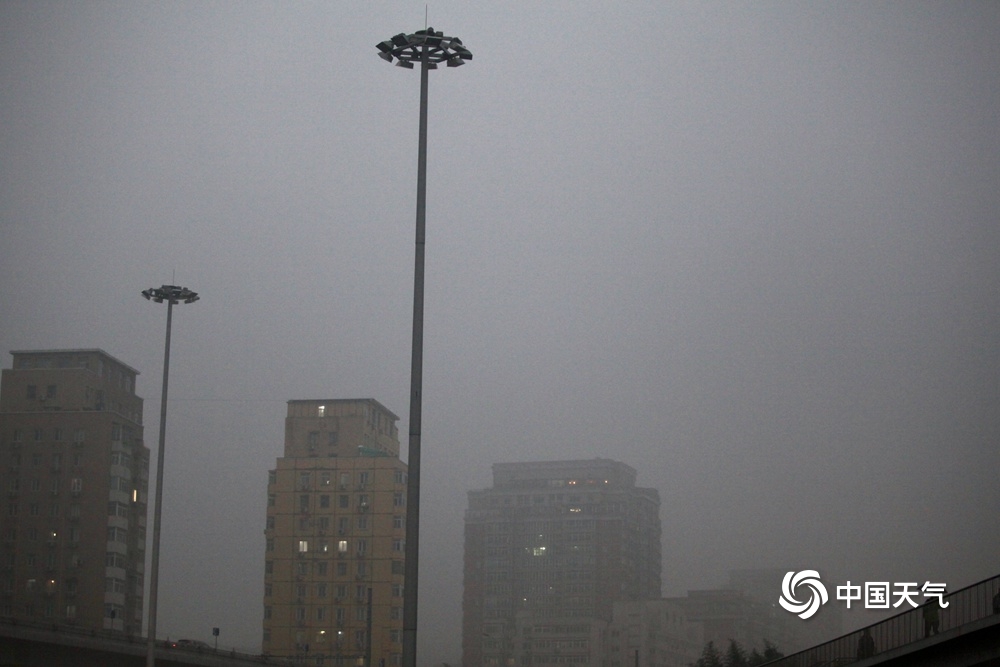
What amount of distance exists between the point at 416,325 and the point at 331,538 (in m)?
72.0

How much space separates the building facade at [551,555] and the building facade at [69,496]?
3494cm

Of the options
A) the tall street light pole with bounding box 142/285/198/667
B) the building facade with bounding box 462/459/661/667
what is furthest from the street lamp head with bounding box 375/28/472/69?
the building facade with bounding box 462/459/661/667

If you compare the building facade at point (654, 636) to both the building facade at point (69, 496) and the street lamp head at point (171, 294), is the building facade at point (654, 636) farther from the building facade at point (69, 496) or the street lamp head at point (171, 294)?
the street lamp head at point (171, 294)

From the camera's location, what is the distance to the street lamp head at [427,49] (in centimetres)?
2131

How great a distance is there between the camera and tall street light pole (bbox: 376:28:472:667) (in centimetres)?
1905

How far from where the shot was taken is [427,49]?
70.8ft

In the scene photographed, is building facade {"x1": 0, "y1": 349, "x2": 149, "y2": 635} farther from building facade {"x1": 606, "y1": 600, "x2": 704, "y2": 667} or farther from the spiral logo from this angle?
the spiral logo

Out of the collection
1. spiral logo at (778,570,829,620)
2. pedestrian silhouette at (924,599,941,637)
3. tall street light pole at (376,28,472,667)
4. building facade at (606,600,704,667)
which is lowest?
building facade at (606,600,704,667)

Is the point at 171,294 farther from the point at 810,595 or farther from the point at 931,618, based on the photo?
the point at 810,595

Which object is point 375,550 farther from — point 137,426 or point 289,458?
point 137,426

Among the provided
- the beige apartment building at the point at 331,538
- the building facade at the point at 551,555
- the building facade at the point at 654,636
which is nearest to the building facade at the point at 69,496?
the beige apartment building at the point at 331,538

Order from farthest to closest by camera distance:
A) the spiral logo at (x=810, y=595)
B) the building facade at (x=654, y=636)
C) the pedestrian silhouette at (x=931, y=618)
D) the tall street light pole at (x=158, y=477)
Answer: the building facade at (x=654, y=636) < the spiral logo at (x=810, y=595) < the tall street light pole at (x=158, y=477) < the pedestrian silhouette at (x=931, y=618)

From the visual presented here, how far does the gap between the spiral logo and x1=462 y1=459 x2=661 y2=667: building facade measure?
3393cm

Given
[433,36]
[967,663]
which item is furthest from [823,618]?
[433,36]
